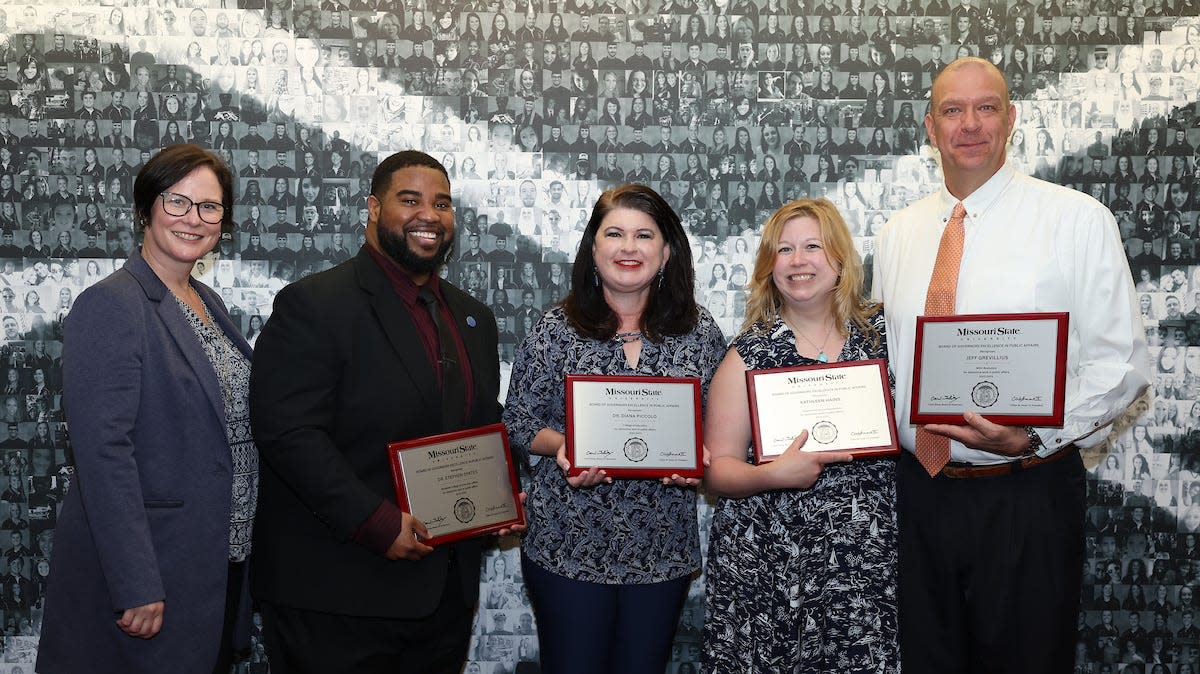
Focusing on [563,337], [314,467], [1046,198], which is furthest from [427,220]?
[1046,198]

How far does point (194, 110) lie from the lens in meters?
3.72

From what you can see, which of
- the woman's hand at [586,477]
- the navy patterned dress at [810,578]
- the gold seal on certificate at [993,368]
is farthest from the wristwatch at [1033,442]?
the woman's hand at [586,477]

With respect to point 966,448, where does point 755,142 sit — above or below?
above

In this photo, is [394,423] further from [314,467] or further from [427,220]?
[427,220]

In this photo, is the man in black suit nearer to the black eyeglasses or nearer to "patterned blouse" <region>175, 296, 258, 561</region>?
"patterned blouse" <region>175, 296, 258, 561</region>

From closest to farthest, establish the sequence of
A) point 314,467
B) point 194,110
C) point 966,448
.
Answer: point 314,467 → point 966,448 → point 194,110

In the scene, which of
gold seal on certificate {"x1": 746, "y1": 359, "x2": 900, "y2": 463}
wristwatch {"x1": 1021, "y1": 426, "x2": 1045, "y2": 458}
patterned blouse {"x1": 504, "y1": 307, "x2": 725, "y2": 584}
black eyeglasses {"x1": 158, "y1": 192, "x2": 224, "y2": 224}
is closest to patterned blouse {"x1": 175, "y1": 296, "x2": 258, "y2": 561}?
black eyeglasses {"x1": 158, "y1": 192, "x2": 224, "y2": 224}

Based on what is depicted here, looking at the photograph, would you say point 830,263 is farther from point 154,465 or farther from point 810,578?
point 154,465

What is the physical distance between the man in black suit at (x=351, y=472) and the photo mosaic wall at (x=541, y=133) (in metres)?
1.16

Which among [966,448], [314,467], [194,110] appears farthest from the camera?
[194,110]

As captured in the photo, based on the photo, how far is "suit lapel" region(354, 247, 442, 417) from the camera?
259 cm

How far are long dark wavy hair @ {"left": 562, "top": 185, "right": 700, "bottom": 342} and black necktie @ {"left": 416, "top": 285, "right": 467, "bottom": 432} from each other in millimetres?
378

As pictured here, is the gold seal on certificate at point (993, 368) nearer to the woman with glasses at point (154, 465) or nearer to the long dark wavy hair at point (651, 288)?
the long dark wavy hair at point (651, 288)

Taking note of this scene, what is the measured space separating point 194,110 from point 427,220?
164 cm
